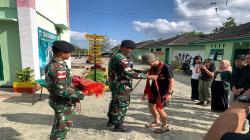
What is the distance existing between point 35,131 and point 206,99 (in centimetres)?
524

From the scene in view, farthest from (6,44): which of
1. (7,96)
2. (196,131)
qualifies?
(196,131)

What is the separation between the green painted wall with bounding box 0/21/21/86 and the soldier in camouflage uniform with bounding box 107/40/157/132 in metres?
5.70

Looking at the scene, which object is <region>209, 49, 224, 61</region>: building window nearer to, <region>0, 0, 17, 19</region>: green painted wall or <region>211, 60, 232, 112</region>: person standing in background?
<region>211, 60, 232, 112</region>: person standing in background

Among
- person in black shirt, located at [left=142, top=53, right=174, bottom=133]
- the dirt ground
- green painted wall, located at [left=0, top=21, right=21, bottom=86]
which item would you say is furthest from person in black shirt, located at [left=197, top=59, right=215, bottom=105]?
green painted wall, located at [left=0, top=21, right=21, bottom=86]

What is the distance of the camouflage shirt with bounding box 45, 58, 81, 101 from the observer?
9.53 feet

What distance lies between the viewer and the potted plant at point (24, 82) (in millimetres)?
7945

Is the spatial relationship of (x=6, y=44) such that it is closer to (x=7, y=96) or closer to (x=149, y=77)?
(x=7, y=96)

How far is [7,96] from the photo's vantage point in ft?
24.7

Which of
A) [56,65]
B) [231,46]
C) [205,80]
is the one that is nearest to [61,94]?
[56,65]

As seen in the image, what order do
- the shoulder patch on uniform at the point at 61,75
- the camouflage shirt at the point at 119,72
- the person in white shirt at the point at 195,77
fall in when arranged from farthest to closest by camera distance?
the person in white shirt at the point at 195,77 → the camouflage shirt at the point at 119,72 → the shoulder patch on uniform at the point at 61,75

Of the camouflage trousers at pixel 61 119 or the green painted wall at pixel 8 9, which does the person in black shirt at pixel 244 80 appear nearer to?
the camouflage trousers at pixel 61 119

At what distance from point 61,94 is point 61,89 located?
0.24 ft

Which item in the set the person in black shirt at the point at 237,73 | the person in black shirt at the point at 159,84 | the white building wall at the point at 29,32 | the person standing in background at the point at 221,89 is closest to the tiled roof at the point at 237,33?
the person standing in background at the point at 221,89

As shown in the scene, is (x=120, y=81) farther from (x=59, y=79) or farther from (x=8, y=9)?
(x=8, y=9)
